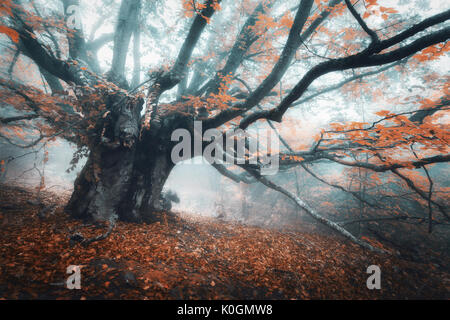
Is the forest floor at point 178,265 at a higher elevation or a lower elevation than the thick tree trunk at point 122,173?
lower

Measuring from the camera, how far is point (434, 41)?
156 cm

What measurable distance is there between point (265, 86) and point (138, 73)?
19.4 feet

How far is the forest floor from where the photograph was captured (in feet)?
5.53

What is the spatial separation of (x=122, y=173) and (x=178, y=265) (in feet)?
7.91

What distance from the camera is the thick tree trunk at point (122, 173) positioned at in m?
3.30

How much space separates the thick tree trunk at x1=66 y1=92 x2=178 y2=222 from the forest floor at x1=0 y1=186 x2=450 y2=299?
0.40m

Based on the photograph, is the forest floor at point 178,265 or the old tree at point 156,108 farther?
the old tree at point 156,108

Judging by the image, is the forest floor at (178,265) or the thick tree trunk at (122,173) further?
the thick tree trunk at (122,173)

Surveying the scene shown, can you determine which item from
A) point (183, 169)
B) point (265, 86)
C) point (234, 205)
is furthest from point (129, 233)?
point (183, 169)

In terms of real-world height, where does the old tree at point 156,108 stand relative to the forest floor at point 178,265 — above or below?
above

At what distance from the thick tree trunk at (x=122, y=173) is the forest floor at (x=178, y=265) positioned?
1.30ft

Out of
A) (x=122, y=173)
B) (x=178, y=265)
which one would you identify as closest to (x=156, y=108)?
(x=122, y=173)

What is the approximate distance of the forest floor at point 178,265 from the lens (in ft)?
5.53
